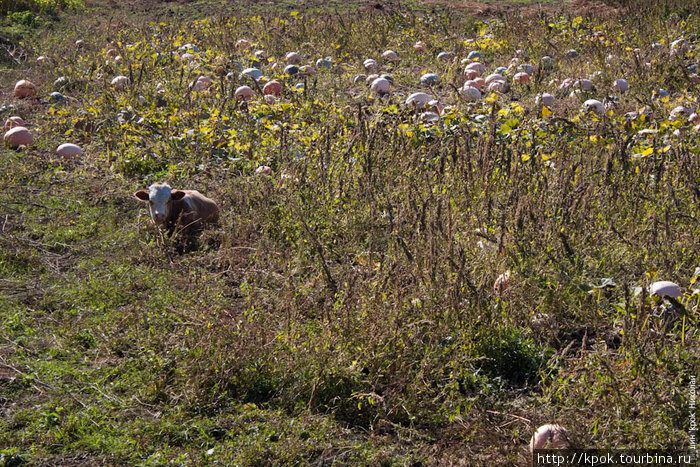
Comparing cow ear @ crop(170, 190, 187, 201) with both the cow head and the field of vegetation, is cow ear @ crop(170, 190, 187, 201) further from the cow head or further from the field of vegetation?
the field of vegetation

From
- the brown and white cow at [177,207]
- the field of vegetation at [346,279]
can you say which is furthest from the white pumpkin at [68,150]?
the brown and white cow at [177,207]

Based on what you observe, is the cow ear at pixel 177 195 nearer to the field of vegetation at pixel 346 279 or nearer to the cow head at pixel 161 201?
the cow head at pixel 161 201

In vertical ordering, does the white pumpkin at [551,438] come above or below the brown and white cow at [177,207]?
below

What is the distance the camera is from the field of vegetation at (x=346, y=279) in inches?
122

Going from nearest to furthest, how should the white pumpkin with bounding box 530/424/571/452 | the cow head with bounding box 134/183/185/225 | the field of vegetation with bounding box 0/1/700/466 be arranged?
the white pumpkin with bounding box 530/424/571/452, the field of vegetation with bounding box 0/1/700/466, the cow head with bounding box 134/183/185/225

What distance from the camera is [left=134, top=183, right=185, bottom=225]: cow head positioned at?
4922 millimetres

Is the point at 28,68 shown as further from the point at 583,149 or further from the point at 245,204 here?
the point at 583,149

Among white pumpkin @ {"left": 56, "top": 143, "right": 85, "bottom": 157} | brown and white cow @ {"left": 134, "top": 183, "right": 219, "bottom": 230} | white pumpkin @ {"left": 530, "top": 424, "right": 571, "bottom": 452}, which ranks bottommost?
white pumpkin @ {"left": 530, "top": 424, "right": 571, "bottom": 452}

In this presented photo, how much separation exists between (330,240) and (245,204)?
0.82 metres

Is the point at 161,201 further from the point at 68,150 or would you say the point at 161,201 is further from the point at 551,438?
the point at 551,438

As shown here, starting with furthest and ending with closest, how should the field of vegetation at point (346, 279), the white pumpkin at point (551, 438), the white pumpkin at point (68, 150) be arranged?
1. the white pumpkin at point (68, 150)
2. the field of vegetation at point (346, 279)
3. the white pumpkin at point (551, 438)

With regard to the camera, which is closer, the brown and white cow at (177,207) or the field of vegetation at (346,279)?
the field of vegetation at (346,279)

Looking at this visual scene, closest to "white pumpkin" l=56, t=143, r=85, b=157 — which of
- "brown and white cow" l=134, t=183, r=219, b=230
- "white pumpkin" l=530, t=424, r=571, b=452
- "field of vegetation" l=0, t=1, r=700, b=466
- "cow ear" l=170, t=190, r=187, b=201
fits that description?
"field of vegetation" l=0, t=1, r=700, b=466

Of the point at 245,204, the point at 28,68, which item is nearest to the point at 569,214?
the point at 245,204
